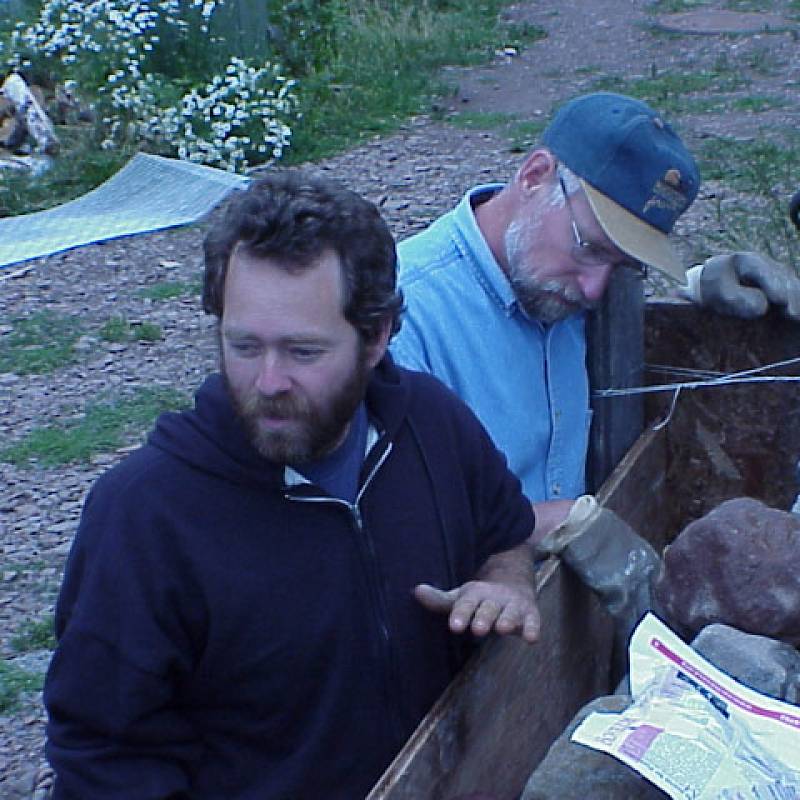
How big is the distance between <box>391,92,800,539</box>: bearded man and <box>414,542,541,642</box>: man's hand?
469 millimetres

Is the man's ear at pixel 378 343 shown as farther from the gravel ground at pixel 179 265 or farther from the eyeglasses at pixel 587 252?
the gravel ground at pixel 179 265

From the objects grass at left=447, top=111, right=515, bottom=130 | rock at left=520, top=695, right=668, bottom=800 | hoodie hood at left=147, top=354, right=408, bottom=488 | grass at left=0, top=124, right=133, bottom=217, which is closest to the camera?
rock at left=520, top=695, right=668, bottom=800

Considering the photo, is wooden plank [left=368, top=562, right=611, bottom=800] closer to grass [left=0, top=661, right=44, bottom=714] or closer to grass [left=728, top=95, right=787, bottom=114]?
grass [left=0, top=661, right=44, bottom=714]

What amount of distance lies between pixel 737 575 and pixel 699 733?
0.53 m

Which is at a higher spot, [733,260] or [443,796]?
[733,260]

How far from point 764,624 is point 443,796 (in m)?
0.58

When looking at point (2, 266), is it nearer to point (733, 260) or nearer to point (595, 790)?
point (733, 260)

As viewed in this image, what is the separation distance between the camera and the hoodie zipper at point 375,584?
2.03 meters

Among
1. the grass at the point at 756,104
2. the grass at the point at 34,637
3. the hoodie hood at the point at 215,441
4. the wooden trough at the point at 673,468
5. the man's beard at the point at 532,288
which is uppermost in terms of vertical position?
the hoodie hood at the point at 215,441

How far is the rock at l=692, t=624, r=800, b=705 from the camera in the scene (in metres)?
2.01

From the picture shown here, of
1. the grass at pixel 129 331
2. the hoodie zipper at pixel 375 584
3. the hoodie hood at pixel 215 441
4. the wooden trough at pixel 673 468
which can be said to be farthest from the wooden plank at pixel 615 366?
the grass at pixel 129 331

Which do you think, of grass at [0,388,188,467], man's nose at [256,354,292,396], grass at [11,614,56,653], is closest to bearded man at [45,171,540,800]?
man's nose at [256,354,292,396]

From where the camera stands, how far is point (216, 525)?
1949 millimetres

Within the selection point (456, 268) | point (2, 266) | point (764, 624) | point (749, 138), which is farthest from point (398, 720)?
point (749, 138)
